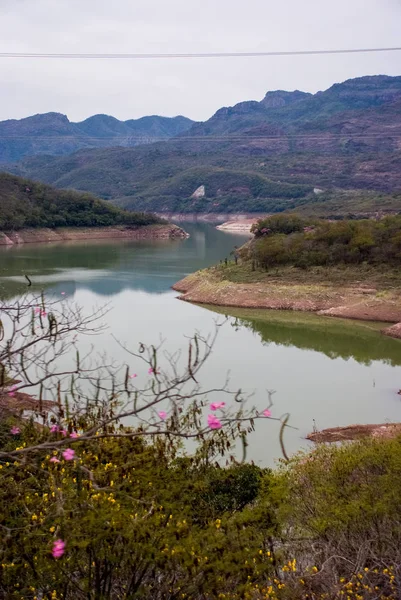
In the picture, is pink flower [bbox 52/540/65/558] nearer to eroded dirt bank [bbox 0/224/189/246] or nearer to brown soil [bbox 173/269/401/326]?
brown soil [bbox 173/269/401/326]

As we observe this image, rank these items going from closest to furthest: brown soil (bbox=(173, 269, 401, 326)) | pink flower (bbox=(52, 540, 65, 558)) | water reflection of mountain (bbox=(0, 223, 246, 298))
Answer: pink flower (bbox=(52, 540, 65, 558)) < brown soil (bbox=(173, 269, 401, 326)) < water reflection of mountain (bbox=(0, 223, 246, 298))

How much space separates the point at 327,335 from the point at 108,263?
23974 millimetres

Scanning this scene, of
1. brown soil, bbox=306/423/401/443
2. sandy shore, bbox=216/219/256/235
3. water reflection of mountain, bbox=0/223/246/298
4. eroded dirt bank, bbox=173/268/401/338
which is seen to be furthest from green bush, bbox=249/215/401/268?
sandy shore, bbox=216/219/256/235

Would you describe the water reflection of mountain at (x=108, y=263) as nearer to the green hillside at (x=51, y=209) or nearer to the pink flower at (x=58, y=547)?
the green hillside at (x=51, y=209)

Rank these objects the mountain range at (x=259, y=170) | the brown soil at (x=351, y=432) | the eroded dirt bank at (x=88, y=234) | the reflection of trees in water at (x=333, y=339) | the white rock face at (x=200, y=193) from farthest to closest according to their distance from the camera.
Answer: the white rock face at (x=200, y=193), the mountain range at (x=259, y=170), the eroded dirt bank at (x=88, y=234), the reflection of trees in water at (x=333, y=339), the brown soil at (x=351, y=432)

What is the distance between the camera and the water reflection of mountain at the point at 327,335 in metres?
19.4

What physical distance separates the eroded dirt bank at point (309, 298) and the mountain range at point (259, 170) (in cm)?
3589

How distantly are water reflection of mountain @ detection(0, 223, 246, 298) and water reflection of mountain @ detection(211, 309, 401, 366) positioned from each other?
8.50 meters

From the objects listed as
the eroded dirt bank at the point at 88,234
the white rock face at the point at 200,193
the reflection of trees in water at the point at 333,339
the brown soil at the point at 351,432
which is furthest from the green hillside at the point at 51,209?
the brown soil at the point at 351,432

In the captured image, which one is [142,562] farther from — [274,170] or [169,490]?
[274,170]

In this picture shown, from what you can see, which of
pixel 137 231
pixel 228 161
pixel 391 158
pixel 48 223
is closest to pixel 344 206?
pixel 137 231

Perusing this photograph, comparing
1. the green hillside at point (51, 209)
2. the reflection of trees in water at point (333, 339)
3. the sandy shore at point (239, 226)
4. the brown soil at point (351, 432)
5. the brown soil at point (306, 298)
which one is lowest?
the reflection of trees in water at point (333, 339)

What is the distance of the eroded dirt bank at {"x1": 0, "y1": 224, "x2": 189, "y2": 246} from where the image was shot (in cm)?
5450

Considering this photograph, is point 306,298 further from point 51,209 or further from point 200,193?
point 200,193
